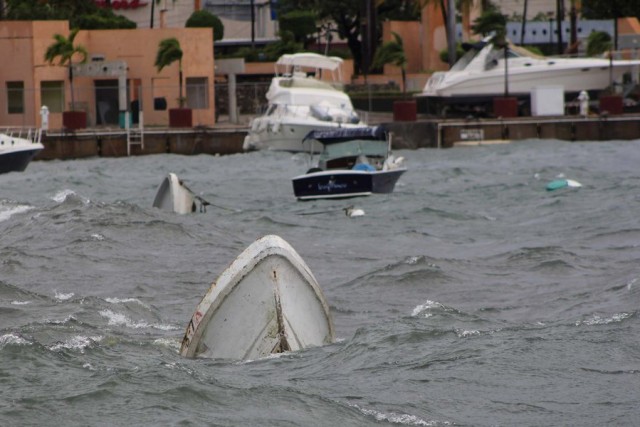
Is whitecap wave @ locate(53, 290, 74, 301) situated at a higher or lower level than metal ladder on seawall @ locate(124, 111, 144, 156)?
lower

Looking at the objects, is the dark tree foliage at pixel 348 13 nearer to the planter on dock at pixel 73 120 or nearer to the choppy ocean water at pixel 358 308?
the planter on dock at pixel 73 120

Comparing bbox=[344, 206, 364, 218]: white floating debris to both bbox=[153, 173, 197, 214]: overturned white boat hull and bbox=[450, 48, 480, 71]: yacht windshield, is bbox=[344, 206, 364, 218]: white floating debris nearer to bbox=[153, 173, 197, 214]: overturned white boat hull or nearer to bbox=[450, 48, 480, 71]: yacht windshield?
bbox=[153, 173, 197, 214]: overturned white boat hull

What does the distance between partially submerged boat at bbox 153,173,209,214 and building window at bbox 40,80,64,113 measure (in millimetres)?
26779

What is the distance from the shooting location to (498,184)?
36656mm

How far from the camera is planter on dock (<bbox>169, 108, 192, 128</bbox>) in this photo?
5379cm

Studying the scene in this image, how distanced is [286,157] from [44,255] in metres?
27.6

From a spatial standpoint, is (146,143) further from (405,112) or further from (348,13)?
(348,13)

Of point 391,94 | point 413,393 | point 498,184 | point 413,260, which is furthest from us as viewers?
point 391,94

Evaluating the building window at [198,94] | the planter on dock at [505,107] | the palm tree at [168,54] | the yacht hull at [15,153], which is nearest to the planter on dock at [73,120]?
the palm tree at [168,54]

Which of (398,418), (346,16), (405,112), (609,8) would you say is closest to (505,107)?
(405,112)

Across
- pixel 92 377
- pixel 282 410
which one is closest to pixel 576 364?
pixel 282 410

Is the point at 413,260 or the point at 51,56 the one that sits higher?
the point at 51,56

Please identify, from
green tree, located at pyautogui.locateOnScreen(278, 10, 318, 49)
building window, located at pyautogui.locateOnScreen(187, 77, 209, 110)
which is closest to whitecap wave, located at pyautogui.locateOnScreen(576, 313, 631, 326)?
building window, located at pyautogui.locateOnScreen(187, 77, 209, 110)

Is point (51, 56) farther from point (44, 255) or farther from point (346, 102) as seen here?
point (44, 255)
